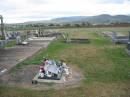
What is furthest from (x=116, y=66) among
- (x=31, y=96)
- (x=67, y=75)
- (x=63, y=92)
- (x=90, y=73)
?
(x=31, y=96)

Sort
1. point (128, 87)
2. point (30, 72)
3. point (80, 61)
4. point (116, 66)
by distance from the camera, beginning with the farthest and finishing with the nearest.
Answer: point (80, 61)
point (116, 66)
point (30, 72)
point (128, 87)

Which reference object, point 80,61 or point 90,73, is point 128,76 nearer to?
point 90,73

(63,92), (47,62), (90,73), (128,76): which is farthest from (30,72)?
(128,76)

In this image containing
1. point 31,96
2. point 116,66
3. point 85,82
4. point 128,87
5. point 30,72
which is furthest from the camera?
point 116,66

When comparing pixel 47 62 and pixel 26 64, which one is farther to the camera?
pixel 26 64

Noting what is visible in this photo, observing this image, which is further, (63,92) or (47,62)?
(47,62)

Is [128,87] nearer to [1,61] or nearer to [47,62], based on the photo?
[47,62]
